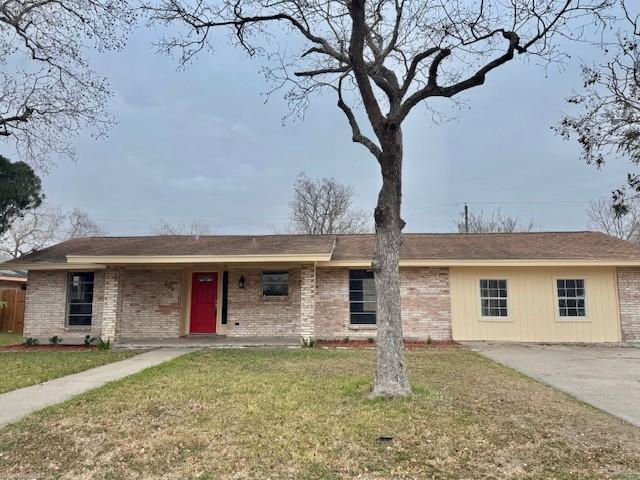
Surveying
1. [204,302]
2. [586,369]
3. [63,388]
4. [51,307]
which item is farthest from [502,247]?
[51,307]

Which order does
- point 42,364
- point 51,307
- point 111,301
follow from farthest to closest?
point 51,307, point 111,301, point 42,364

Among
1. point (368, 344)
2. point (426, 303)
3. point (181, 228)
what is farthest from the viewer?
point (181, 228)

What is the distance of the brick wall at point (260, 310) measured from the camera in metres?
14.6

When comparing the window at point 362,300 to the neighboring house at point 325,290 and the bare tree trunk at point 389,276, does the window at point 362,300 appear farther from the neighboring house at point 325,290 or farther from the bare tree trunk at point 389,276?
the bare tree trunk at point 389,276

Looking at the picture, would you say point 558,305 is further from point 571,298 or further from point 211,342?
point 211,342

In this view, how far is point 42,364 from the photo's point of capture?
33.2 ft

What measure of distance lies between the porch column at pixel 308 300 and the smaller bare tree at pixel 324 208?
72.8 ft

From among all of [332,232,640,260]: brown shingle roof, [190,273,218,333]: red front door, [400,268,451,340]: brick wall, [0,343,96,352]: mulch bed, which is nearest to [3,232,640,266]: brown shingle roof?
[332,232,640,260]: brown shingle roof

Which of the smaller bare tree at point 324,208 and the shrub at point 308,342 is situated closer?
the shrub at point 308,342

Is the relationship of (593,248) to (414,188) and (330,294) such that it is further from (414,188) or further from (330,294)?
(414,188)

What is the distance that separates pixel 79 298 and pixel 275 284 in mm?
Result: 6605

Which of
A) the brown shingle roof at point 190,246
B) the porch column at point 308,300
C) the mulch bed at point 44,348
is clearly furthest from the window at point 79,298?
the porch column at point 308,300

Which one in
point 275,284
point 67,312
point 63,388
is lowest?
point 63,388

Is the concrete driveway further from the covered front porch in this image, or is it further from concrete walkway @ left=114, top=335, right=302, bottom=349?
the covered front porch
